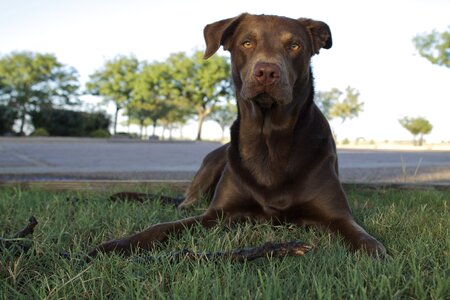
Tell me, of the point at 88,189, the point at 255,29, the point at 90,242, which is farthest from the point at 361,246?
the point at 88,189

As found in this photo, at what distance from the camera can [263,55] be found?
9.36 feet

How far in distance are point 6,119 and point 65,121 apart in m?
3.78

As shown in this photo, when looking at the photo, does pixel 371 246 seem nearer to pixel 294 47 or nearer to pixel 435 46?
pixel 294 47

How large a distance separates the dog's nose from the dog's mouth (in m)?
0.14

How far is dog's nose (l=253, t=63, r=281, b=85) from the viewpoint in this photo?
269cm

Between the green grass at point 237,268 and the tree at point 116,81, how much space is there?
53743 millimetres

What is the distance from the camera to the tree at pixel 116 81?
55.1m

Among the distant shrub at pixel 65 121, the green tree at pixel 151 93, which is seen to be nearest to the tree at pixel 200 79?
the green tree at pixel 151 93

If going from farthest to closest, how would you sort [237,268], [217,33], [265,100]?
[217,33]
[265,100]
[237,268]

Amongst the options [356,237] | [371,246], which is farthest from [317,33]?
[371,246]

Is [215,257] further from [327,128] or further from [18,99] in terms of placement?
[18,99]

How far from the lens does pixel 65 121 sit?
32.7m

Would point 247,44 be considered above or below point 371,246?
above

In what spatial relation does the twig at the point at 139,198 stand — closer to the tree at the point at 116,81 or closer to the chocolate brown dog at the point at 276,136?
the chocolate brown dog at the point at 276,136
